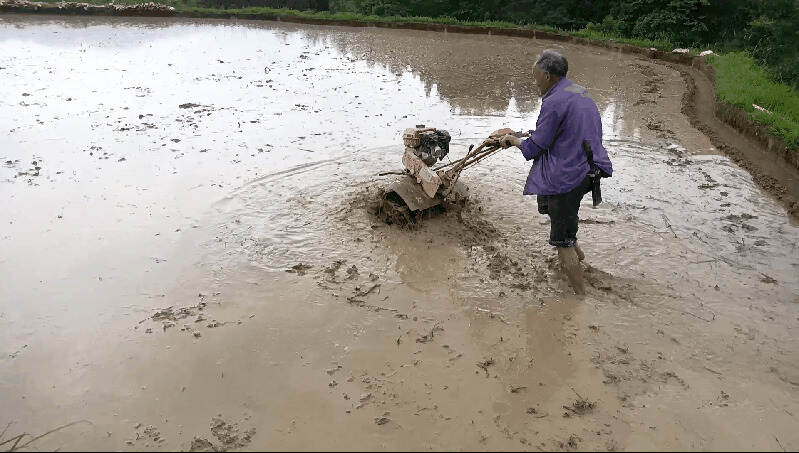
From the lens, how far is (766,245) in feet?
17.9

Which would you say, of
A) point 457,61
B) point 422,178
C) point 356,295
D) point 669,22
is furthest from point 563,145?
point 669,22

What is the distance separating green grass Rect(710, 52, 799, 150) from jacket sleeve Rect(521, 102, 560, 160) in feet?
16.0

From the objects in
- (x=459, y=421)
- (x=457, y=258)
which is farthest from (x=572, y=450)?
(x=457, y=258)

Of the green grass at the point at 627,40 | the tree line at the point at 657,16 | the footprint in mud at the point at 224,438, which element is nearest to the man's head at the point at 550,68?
the footprint in mud at the point at 224,438

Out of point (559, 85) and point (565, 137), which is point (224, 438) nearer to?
point (565, 137)

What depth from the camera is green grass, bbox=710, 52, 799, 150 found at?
780 centimetres

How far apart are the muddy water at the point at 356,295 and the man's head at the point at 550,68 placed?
162 centimetres

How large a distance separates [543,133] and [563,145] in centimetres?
17

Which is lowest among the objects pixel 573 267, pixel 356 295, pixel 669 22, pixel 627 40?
pixel 356 295

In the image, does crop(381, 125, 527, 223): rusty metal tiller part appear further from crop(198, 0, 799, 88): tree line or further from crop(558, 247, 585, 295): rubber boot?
crop(198, 0, 799, 88): tree line

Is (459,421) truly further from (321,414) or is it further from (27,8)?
(27,8)

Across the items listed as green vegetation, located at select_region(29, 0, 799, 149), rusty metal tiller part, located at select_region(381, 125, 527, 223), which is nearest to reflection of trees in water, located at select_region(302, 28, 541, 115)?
green vegetation, located at select_region(29, 0, 799, 149)

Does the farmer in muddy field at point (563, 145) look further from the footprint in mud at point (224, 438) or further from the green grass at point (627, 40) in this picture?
the green grass at point (627, 40)

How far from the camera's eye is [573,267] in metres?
4.56
